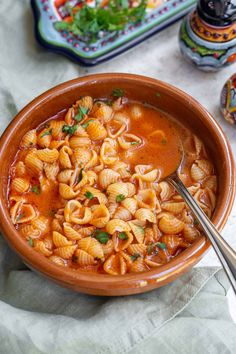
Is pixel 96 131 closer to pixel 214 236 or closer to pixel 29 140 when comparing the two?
pixel 29 140

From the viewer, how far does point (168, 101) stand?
182cm

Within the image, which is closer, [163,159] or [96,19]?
[163,159]

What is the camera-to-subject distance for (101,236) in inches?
63.3

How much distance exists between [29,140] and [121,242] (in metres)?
0.44

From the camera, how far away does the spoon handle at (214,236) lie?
1.45 m

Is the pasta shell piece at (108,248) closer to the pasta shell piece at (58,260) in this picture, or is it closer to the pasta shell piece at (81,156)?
the pasta shell piece at (58,260)

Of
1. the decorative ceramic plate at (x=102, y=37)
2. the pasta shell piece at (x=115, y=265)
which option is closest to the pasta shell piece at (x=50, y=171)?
the pasta shell piece at (x=115, y=265)

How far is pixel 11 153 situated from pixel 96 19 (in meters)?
0.67

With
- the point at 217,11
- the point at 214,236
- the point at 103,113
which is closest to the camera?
the point at 214,236

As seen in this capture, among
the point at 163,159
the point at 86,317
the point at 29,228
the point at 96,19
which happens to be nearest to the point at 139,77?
the point at 163,159

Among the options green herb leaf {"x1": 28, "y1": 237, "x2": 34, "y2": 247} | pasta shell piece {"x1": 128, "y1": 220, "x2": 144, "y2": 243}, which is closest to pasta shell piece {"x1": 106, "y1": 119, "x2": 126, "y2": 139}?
pasta shell piece {"x1": 128, "y1": 220, "x2": 144, "y2": 243}

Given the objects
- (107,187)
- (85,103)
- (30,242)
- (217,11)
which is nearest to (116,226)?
(107,187)

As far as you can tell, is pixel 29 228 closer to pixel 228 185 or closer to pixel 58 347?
pixel 58 347

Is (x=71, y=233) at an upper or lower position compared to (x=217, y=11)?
lower
